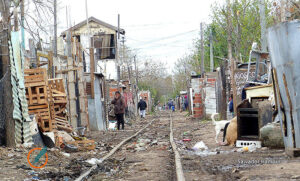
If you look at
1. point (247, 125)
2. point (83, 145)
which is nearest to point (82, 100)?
point (83, 145)

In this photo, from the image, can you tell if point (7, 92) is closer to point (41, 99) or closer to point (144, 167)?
point (41, 99)

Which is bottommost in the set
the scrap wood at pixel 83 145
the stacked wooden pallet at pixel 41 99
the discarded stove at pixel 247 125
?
the scrap wood at pixel 83 145

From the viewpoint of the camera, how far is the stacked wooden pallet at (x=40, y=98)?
12914mm

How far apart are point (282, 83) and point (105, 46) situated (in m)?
41.8

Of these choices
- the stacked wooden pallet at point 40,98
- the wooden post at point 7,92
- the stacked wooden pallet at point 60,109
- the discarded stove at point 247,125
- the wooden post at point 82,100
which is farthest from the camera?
the wooden post at point 82,100

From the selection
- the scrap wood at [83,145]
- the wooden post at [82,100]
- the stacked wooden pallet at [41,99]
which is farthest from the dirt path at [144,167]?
the wooden post at [82,100]

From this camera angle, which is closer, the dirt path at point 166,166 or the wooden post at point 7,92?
the dirt path at point 166,166

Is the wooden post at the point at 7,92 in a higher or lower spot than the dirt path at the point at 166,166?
higher

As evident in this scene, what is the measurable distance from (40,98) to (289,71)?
25.6 feet

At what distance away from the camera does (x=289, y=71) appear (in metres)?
7.93

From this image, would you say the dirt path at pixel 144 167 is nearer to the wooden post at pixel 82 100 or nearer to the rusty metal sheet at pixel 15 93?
the rusty metal sheet at pixel 15 93

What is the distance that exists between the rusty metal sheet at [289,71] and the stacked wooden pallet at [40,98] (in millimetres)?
7218

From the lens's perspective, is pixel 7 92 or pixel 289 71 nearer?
pixel 289 71

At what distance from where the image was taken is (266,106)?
10.8 meters
